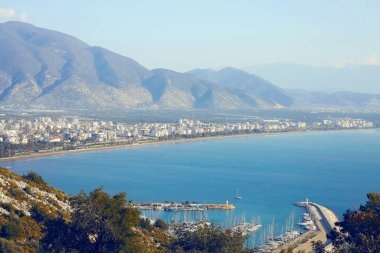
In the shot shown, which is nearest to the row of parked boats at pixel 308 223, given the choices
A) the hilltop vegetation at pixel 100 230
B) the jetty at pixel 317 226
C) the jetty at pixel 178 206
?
the jetty at pixel 317 226

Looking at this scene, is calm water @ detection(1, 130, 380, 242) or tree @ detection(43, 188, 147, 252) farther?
calm water @ detection(1, 130, 380, 242)

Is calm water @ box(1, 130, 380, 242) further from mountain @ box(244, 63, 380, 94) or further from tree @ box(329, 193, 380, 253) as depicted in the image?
mountain @ box(244, 63, 380, 94)

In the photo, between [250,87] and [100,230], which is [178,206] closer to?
[100,230]

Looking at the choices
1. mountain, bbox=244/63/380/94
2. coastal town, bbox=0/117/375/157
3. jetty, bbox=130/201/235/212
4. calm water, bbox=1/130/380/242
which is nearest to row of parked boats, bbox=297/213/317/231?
calm water, bbox=1/130/380/242

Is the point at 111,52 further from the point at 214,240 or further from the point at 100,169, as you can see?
the point at 214,240

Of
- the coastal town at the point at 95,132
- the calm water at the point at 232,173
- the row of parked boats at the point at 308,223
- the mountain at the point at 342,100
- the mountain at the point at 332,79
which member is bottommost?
the row of parked boats at the point at 308,223

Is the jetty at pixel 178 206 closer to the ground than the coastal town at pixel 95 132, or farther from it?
closer to the ground

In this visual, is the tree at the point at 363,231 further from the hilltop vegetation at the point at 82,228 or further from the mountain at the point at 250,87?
the mountain at the point at 250,87

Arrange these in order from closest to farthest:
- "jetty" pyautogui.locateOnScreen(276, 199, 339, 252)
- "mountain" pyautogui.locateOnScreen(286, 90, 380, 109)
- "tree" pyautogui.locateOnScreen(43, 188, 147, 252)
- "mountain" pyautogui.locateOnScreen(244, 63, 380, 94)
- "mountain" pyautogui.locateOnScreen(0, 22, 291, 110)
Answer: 1. "tree" pyautogui.locateOnScreen(43, 188, 147, 252)
2. "jetty" pyautogui.locateOnScreen(276, 199, 339, 252)
3. "mountain" pyautogui.locateOnScreen(0, 22, 291, 110)
4. "mountain" pyautogui.locateOnScreen(286, 90, 380, 109)
5. "mountain" pyautogui.locateOnScreen(244, 63, 380, 94)
